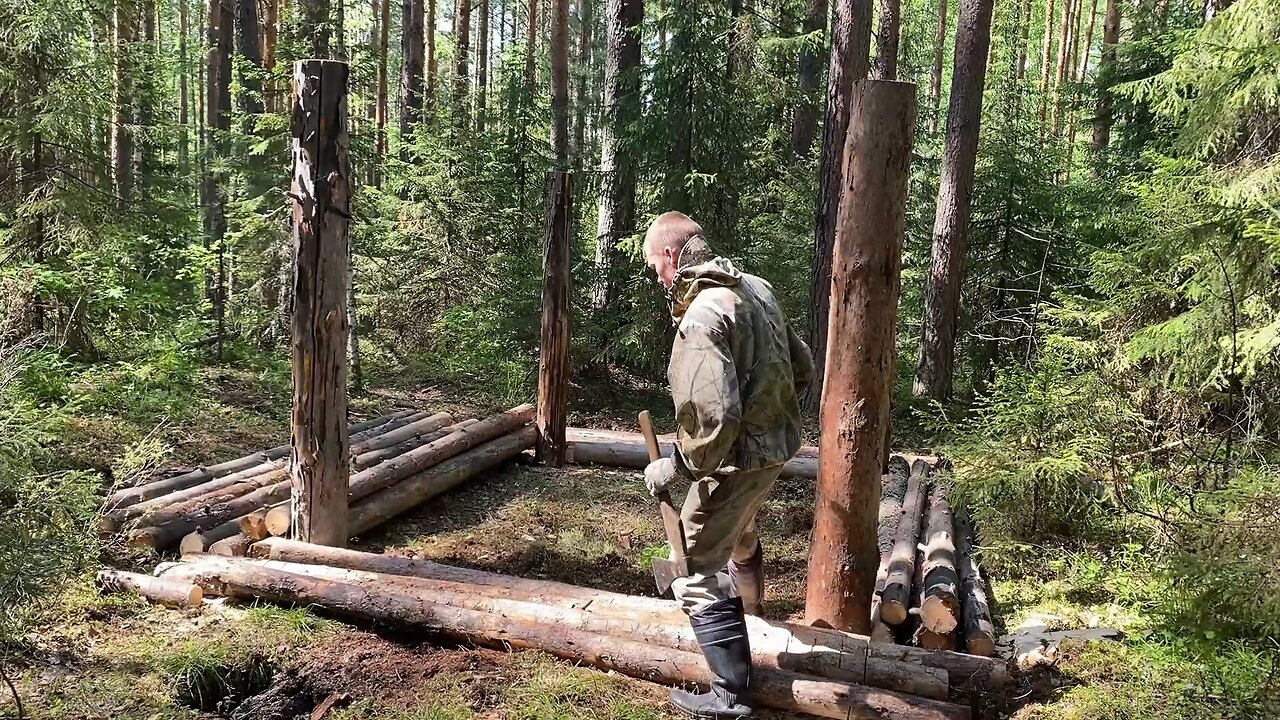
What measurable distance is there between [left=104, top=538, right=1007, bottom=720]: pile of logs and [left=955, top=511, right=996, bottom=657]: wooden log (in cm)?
37

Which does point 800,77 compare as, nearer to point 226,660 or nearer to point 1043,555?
point 1043,555

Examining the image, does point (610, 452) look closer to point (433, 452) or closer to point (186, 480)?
point (433, 452)

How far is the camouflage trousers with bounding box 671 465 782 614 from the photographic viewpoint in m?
4.03

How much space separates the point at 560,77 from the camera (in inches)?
640

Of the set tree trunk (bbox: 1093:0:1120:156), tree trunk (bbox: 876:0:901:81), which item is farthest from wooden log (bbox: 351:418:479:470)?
tree trunk (bbox: 1093:0:1120:156)

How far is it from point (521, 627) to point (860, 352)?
2.41 m

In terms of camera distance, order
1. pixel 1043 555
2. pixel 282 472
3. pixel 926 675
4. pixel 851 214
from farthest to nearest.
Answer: pixel 282 472 < pixel 1043 555 < pixel 851 214 < pixel 926 675

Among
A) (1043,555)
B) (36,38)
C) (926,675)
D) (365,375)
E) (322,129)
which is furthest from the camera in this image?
(365,375)

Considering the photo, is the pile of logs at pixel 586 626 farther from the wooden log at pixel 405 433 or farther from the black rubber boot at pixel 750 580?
the wooden log at pixel 405 433

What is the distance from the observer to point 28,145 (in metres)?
8.98

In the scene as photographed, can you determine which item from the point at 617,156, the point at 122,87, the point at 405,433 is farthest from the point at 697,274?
the point at 122,87

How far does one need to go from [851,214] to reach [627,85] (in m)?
8.08

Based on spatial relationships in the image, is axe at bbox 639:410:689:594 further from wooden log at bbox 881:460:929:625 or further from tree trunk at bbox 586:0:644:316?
tree trunk at bbox 586:0:644:316

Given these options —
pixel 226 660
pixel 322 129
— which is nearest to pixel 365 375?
pixel 322 129
